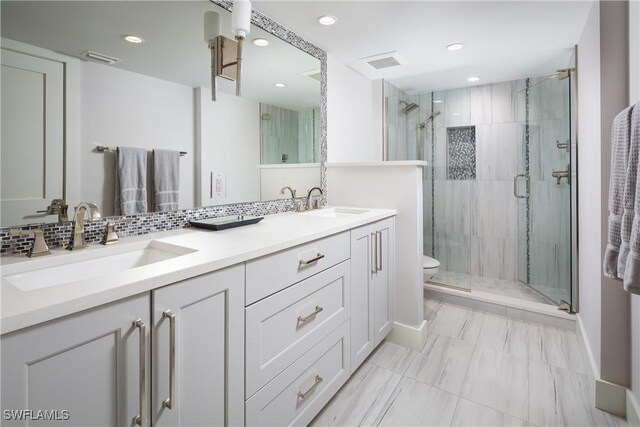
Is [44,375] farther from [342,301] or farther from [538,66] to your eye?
[538,66]

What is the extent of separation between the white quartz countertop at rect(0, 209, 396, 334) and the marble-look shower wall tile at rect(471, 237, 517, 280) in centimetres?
232

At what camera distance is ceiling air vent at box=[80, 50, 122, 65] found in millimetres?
1246

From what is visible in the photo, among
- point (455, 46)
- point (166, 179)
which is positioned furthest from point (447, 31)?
point (166, 179)

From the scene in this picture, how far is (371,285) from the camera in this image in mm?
1964

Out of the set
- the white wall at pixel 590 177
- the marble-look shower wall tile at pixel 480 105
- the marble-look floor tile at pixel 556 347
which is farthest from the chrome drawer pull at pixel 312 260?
the marble-look shower wall tile at pixel 480 105

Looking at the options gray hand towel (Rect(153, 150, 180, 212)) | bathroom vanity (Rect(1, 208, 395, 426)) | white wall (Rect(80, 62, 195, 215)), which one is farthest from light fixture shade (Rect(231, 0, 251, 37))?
bathroom vanity (Rect(1, 208, 395, 426))

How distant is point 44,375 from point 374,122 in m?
3.18

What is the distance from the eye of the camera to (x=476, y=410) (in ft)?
5.40

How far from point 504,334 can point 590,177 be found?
4.09ft

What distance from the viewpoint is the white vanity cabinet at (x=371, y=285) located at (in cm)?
180

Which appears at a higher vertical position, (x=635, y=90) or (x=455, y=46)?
(x=455, y=46)

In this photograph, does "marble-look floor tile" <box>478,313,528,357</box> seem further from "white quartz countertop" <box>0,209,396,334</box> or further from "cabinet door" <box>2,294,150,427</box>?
"cabinet door" <box>2,294,150,427</box>

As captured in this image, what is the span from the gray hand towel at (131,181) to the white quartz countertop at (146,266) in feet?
0.45

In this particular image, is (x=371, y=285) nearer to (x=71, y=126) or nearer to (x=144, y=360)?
(x=144, y=360)
